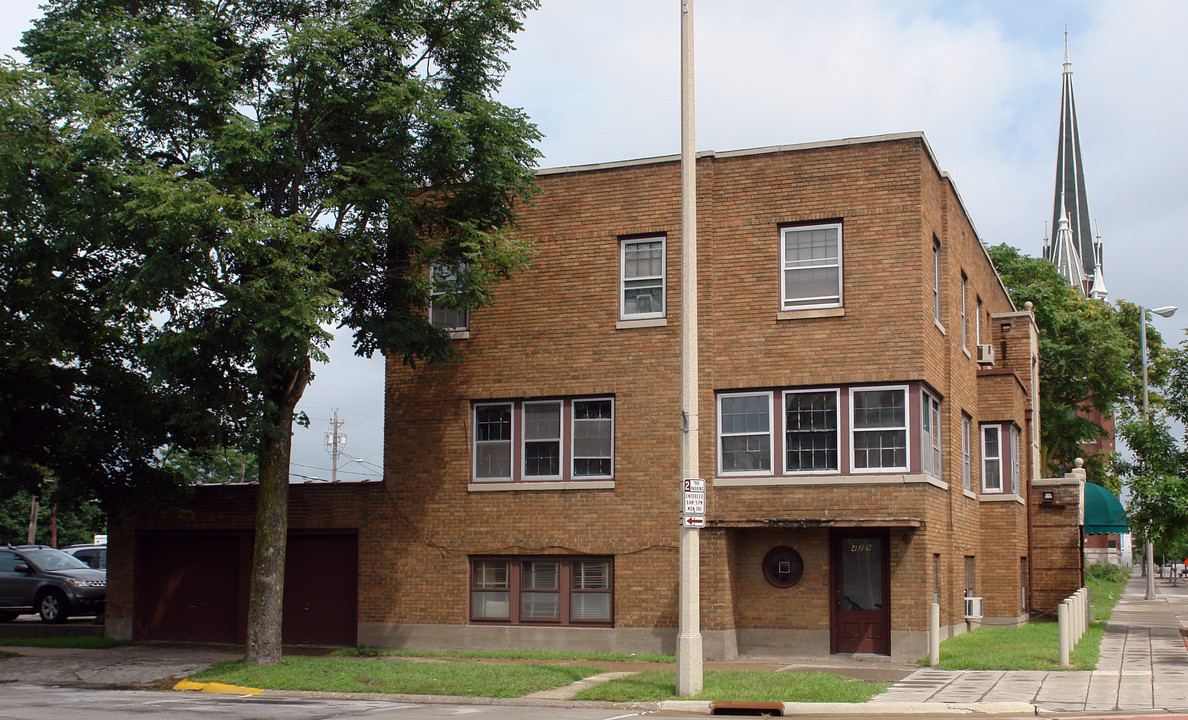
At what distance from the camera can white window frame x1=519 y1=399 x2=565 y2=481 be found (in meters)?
22.1

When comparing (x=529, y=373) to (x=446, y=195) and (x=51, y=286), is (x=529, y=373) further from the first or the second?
(x=51, y=286)

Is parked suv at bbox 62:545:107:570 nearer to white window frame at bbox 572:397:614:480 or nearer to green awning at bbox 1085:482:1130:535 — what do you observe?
white window frame at bbox 572:397:614:480

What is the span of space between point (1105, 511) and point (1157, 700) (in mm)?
18033

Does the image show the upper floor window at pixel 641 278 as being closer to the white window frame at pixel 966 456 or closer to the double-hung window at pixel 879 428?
the double-hung window at pixel 879 428

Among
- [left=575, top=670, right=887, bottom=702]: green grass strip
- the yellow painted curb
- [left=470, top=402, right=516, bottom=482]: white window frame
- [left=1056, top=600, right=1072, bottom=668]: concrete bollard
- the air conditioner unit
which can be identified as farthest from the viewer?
the air conditioner unit

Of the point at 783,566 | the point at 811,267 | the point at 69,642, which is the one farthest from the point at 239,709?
the point at 811,267

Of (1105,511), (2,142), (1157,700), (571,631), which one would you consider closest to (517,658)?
(571,631)

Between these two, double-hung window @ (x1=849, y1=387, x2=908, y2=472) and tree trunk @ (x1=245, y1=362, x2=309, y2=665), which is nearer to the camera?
tree trunk @ (x1=245, y1=362, x2=309, y2=665)

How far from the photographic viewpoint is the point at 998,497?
27.5m

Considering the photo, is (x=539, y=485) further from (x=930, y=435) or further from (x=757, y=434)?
(x=930, y=435)

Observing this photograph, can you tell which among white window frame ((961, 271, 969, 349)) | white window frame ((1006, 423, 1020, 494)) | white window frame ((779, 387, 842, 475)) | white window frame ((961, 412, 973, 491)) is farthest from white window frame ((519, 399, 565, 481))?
white window frame ((1006, 423, 1020, 494))

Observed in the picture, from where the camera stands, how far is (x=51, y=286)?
70.0ft

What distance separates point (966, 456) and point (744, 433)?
7.52 m

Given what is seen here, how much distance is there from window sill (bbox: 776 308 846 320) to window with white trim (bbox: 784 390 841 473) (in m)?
1.33
